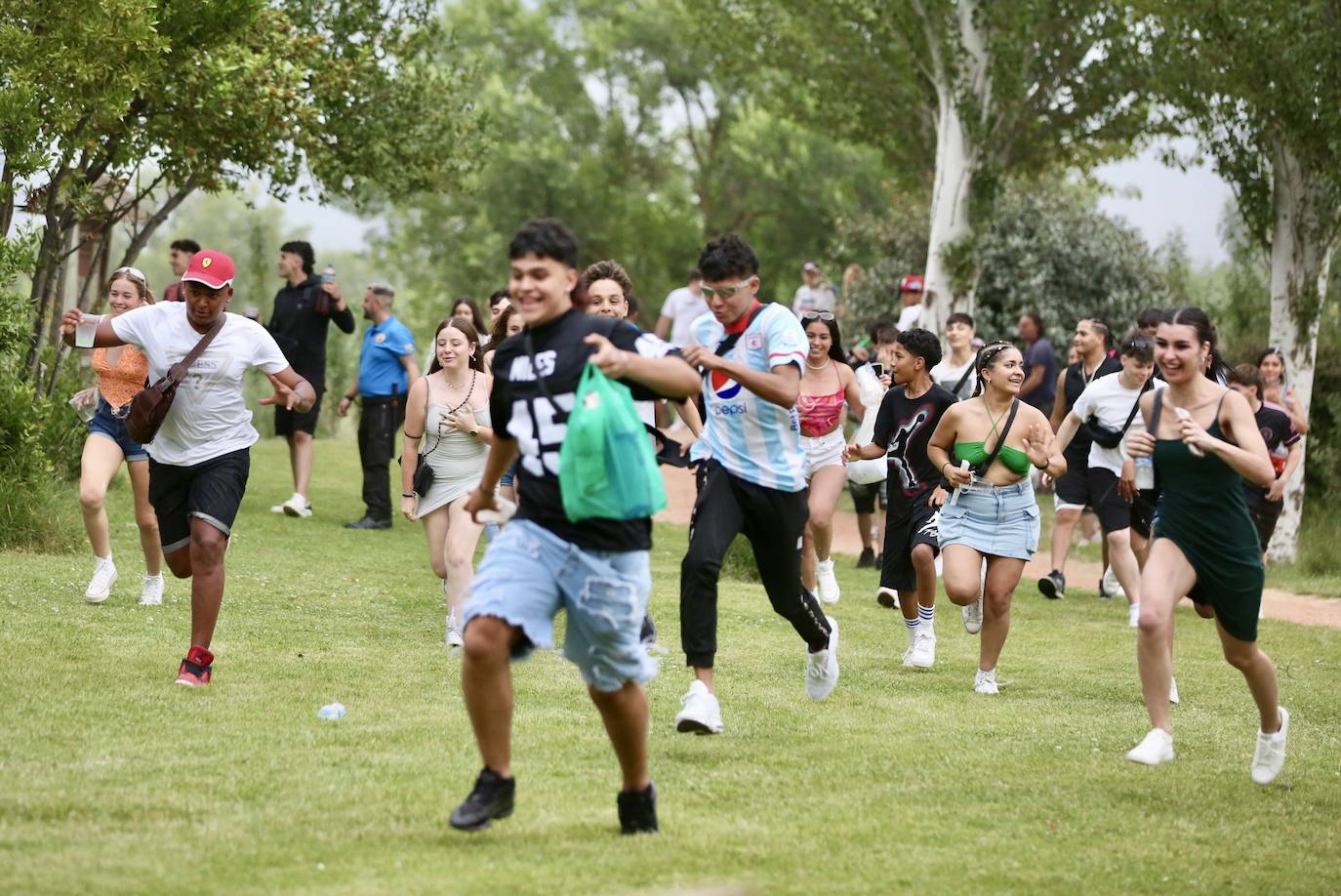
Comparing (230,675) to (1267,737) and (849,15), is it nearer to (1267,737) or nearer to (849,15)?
(1267,737)

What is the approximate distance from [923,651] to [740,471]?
2.77m

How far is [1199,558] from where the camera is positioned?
23.1 ft

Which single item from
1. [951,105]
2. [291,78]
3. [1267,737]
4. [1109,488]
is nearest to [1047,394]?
[1109,488]

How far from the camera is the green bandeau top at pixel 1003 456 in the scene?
30.2 feet

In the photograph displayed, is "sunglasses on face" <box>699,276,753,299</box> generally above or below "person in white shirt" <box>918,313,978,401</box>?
above

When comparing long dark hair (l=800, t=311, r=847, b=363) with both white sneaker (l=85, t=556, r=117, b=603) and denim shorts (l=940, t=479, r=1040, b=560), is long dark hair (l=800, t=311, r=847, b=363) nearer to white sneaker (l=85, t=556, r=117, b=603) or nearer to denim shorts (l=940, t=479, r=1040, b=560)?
denim shorts (l=940, t=479, r=1040, b=560)

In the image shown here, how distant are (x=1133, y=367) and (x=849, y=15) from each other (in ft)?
40.7

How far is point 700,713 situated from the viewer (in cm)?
752

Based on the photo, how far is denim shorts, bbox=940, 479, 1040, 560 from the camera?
9.07 m

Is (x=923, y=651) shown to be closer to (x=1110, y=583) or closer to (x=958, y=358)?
(x=958, y=358)

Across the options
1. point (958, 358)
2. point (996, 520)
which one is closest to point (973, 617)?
point (996, 520)

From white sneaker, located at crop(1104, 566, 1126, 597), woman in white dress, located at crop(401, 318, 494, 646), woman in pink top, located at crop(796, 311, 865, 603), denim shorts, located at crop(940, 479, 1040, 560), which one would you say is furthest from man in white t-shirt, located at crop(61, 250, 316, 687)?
white sneaker, located at crop(1104, 566, 1126, 597)

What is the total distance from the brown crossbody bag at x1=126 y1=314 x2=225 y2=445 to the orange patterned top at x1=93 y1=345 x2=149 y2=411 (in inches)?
95.1

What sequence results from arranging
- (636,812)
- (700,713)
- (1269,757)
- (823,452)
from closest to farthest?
(636,812) → (1269,757) → (700,713) → (823,452)
